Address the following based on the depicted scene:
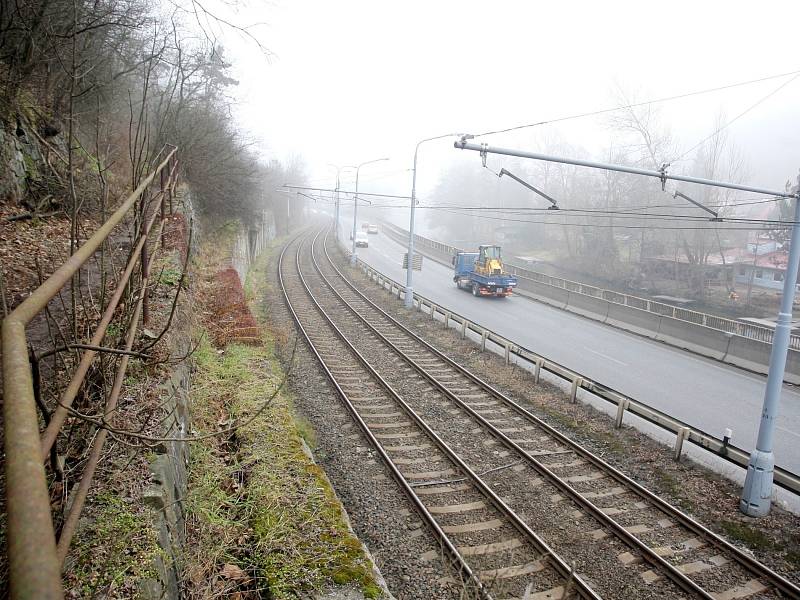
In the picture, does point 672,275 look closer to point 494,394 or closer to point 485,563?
point 494,394

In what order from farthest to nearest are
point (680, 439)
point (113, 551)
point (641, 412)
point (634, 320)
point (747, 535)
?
point (634, 320) → point (641, 412) → point (680, 439) → point (747, 535) → point (113, 551)

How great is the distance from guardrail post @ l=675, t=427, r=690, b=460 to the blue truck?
64.1 feet

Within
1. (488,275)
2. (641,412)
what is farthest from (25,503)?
(488,275)

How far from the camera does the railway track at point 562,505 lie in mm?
7012

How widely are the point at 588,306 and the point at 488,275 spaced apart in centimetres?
592

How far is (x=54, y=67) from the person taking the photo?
11.2 m

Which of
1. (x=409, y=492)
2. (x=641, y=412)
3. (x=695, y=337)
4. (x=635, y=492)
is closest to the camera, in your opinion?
(x=409, y=492)

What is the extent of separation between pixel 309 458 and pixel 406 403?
4.15 m

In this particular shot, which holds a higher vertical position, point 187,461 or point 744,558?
point 187,461

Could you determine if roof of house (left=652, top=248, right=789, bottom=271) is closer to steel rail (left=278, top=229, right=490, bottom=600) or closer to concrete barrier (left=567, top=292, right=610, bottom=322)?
concrete barrier (left=567, top=292, right=610, bottom=322)

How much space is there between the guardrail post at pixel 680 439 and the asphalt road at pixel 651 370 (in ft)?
8.96

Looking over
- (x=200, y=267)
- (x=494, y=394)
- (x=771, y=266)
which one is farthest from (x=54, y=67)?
(x=771, y=266)

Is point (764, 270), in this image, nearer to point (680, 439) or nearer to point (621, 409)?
point (621, 409)

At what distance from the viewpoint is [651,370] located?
58.7 feet
